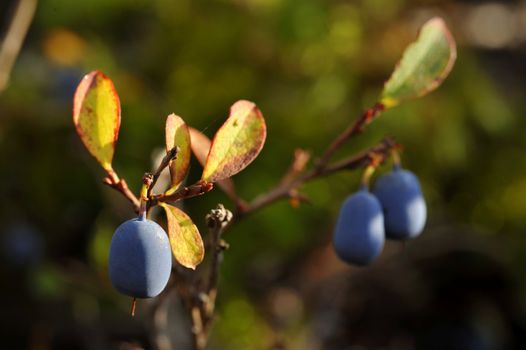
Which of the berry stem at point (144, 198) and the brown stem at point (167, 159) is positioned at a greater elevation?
the brown stem at point (167, 159)

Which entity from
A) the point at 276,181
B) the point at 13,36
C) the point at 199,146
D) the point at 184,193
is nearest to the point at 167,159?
the point at 184,193

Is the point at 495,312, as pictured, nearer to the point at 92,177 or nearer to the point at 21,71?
the point at 92,177

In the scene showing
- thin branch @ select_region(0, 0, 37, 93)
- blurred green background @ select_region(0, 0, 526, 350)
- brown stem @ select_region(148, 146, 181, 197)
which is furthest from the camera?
blurred green background @ select_region(0, 0, 526, 350)

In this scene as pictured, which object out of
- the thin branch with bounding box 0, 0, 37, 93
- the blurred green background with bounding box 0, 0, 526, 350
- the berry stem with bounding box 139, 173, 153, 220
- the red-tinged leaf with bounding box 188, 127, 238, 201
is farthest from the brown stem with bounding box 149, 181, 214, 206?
the blurred green background with bounding box 0, 0, 526, 350

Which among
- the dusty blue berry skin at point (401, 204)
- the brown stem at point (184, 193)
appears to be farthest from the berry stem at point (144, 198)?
the dusty blue berry skin at point (401, 204)

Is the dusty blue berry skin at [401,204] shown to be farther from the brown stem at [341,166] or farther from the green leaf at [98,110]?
the green leaf at [98,110]

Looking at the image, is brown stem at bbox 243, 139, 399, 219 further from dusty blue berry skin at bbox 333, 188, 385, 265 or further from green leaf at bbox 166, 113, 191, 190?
green leaf at bbox 166, 113, 191, 190
